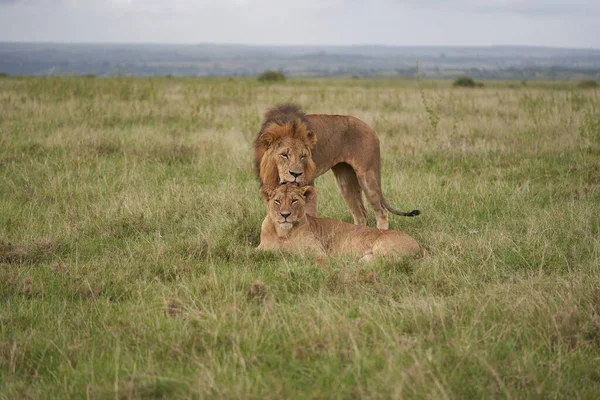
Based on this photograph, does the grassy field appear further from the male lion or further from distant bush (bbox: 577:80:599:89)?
distant bush (bbox: 577:80:599:89)

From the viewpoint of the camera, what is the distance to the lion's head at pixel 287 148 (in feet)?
20.0

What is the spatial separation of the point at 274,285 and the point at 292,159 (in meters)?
1.59

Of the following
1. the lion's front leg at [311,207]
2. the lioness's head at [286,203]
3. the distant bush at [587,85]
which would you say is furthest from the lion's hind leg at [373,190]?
the distant bush at [587,85]

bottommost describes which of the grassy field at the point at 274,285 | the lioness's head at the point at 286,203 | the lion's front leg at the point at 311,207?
the grassy field at the point at 274,285

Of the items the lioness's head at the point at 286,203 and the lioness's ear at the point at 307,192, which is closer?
the lioness's head at the point at 286,203

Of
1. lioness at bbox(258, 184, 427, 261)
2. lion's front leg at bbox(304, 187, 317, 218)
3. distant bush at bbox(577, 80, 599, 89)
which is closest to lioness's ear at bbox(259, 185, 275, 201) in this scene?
lioness at bbox(258, 184, 427, 261)

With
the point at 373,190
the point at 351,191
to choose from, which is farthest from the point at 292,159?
the point at 351,191

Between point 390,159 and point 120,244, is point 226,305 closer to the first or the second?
point 120,244

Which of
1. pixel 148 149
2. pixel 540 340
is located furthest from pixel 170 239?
pixel 148 149

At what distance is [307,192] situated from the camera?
5.95m

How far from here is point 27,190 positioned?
7656mm

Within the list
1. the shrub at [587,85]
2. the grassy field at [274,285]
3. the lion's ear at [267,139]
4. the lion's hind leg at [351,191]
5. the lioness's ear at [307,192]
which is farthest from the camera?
the shrub at [587,85]

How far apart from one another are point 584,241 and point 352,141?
7.96 feet

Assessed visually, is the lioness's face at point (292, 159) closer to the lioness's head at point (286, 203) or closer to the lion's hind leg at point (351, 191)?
the lioness's head at point (286, 203)
